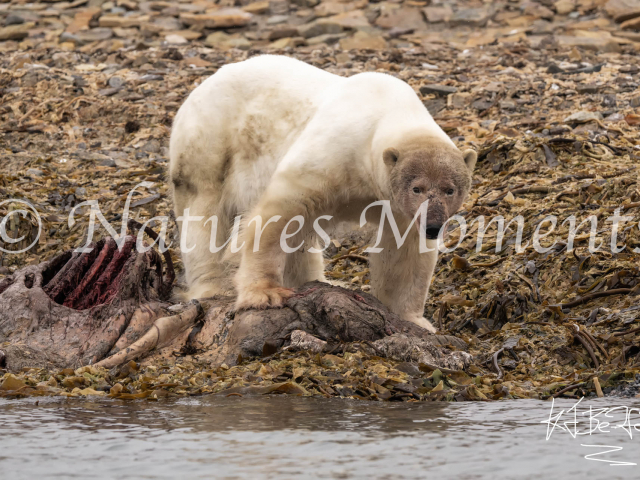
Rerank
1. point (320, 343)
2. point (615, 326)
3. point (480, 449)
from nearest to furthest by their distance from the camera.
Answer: point (480, 449) < point (320, 343) < point (615, 326)

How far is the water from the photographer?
322 centimetres

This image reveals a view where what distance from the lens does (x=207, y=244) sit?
7.11 metres

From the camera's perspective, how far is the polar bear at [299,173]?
571cm

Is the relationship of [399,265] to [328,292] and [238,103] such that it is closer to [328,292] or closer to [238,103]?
[328,292]

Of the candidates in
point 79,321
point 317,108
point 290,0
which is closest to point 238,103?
point 317,108

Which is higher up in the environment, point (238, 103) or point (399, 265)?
point (238, 103)

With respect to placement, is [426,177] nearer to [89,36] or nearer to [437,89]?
[437,89]

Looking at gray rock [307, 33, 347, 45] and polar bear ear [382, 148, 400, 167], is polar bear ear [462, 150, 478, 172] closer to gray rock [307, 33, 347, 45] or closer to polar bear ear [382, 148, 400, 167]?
polar bear ear [382, 148, 400, 167]

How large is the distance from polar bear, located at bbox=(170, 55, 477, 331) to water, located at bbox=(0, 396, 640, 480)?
149cm

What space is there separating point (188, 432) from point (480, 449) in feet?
3.86

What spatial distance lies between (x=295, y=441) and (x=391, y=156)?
243 cm

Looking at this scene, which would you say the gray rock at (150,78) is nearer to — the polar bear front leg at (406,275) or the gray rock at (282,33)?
the gray rock at (282,33)
